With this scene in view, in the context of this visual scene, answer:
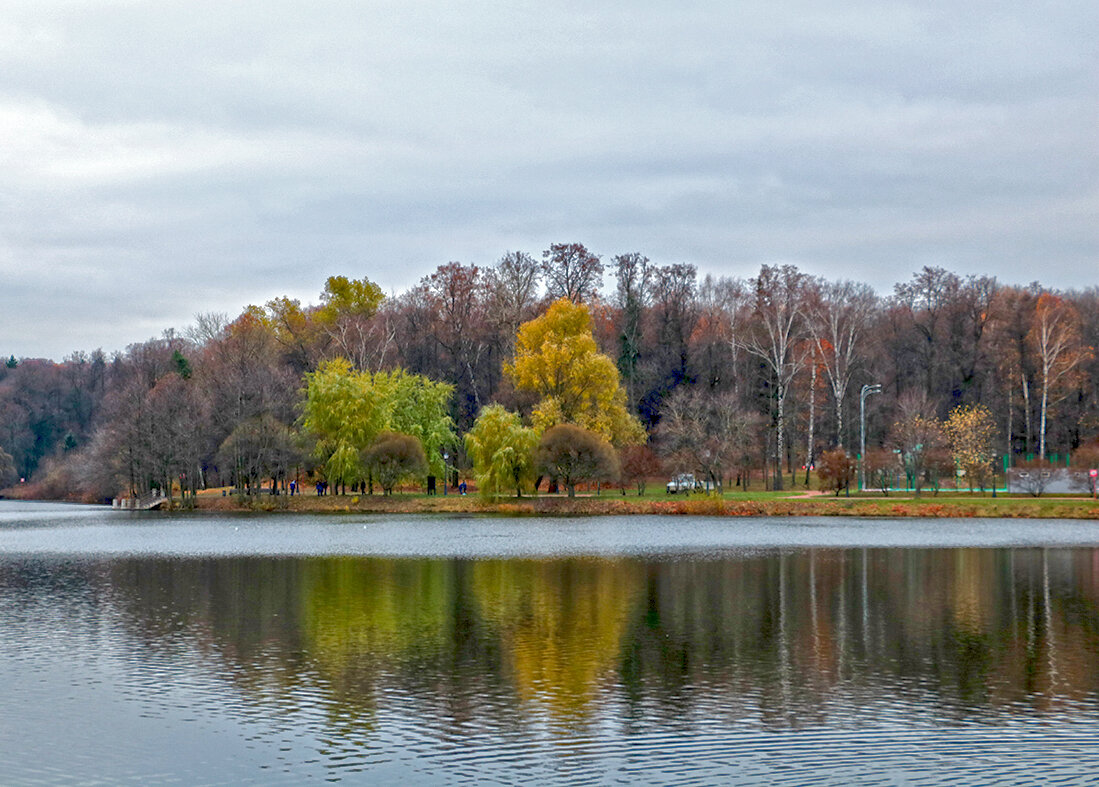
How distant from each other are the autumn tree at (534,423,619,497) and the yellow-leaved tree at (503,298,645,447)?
11.6 feet

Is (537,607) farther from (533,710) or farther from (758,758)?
(758,758)

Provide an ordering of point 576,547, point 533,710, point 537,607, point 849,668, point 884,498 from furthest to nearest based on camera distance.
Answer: point 884,498 < point 576,547 < point 537,607 < point 849,668 < point 533,710

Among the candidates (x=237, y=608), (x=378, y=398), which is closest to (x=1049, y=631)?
(x=237, y=608)

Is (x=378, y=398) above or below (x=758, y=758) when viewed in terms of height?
above

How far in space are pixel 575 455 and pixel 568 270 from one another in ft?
85.7

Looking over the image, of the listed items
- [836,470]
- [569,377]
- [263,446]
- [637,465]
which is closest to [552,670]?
[836,470]

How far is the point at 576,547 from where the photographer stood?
44688 mm

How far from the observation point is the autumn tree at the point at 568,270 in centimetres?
9212

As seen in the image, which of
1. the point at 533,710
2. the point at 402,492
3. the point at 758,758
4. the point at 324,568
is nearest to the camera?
the point at 758,758

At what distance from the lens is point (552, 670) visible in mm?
19328

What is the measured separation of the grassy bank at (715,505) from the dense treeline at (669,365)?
279 cm

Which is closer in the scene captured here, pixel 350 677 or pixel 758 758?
pixel 758 758

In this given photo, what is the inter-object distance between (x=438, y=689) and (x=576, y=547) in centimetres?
2698

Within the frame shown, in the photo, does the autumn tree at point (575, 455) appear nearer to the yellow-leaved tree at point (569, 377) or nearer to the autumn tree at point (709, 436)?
the yellow-leaved tree at point (569, 377)
